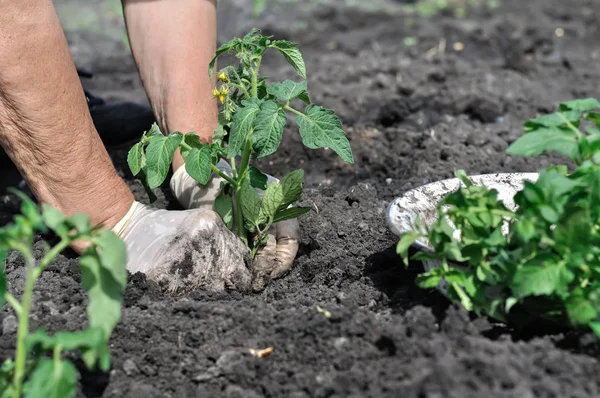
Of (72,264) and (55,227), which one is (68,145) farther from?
(55,227)

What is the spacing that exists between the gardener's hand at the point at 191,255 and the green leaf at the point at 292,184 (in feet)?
0.77

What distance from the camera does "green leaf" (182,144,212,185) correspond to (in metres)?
2.21

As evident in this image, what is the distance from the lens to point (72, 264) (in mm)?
2447

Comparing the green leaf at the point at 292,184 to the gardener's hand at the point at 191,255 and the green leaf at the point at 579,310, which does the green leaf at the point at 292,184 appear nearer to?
the gardener's hand at the point at 191,255

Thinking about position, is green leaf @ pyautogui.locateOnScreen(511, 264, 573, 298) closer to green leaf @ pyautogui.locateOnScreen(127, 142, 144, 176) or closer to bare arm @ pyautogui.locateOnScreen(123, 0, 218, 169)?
green leaf @ pyautogui.locateOnScreen(127, 142, 144, 176)

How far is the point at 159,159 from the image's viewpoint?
2.23 meters

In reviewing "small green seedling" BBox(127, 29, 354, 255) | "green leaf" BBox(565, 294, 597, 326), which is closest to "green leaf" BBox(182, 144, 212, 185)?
"small green seedling" BBox(127, 29, 354, 255)

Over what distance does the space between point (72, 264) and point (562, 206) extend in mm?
1579

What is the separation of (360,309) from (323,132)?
0.53 meters

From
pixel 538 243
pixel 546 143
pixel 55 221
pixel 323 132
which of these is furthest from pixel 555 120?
pixel 55 221

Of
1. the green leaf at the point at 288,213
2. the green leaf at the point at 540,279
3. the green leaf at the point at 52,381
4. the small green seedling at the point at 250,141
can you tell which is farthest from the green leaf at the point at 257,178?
the green leaf at the point at 52,381

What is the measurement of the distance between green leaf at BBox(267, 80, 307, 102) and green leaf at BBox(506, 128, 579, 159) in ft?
2.48

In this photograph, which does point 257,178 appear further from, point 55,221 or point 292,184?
point 55,221

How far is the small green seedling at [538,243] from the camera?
1642mm
